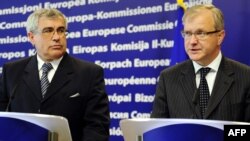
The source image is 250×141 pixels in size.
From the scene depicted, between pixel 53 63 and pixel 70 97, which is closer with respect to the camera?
pixel 70 97

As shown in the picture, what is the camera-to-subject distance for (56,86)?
2.87 metres

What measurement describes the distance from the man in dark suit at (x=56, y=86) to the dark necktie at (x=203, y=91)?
0.61m

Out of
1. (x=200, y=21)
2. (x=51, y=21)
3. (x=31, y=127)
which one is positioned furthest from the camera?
(x=51, y=21)

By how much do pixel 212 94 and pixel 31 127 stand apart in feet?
3.83

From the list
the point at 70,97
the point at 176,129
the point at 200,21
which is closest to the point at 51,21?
the point at 70,97

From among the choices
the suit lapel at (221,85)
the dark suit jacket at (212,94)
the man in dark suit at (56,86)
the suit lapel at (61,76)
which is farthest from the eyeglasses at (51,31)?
the suit lapel at (221,85)

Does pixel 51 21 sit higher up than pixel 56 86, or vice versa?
pixel 51 21

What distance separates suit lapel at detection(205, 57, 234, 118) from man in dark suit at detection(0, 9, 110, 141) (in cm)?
67

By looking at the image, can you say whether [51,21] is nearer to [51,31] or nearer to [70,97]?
[51,31]

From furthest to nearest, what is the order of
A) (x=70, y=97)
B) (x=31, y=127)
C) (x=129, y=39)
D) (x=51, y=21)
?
(x=129, y=39) → (x=51, y=21) → (x=70, y=97) → (x=31, y=127)

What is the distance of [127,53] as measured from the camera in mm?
4484

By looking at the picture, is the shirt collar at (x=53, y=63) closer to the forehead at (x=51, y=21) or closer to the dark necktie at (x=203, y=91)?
the forehead at (x=51, y=21)

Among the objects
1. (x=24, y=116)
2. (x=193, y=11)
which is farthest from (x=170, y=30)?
(x=24, y=116)

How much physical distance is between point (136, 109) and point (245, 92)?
6.33 ft
